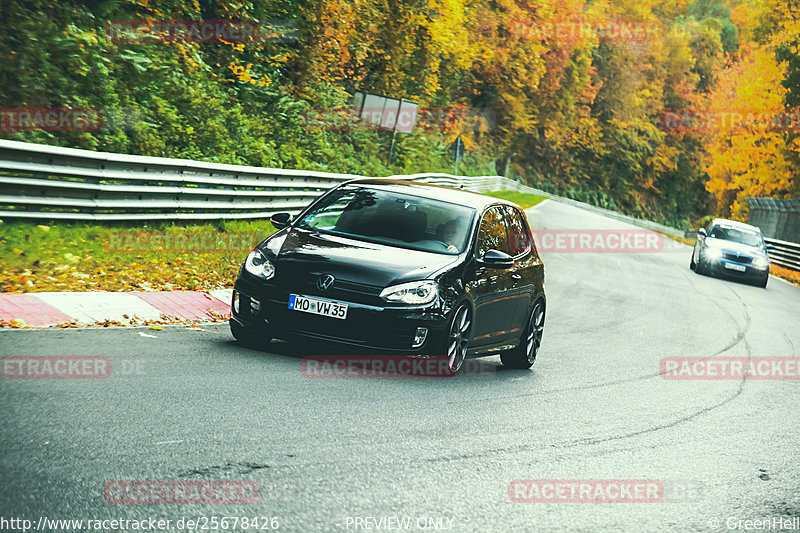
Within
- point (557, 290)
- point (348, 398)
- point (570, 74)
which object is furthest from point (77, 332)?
point (570, 74)

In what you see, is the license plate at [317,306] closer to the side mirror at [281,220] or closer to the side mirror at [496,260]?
the side mirror at [281,220]

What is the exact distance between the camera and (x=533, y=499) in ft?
18.4

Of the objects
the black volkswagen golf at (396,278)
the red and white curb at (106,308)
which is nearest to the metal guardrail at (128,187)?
the red and white curb at (106,308)

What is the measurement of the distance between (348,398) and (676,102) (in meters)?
91.1

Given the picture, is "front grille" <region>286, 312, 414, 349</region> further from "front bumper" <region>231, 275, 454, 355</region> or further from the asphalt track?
the asphalt track

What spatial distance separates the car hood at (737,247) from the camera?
2767 cm

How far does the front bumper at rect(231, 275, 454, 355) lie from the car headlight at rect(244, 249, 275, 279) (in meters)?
0.09

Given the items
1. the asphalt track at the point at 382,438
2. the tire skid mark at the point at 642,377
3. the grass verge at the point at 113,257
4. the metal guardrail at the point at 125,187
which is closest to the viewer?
the asphalt track at the point at 382,438

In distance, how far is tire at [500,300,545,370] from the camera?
10.7m

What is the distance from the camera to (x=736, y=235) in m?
29.2

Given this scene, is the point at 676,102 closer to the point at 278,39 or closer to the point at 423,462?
the point at 278,39

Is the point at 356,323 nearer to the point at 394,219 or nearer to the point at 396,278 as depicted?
the point at 396,278

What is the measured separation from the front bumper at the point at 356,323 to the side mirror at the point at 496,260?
3.14 feet

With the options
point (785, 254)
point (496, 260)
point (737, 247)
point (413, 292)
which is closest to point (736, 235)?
point (737, 247)
